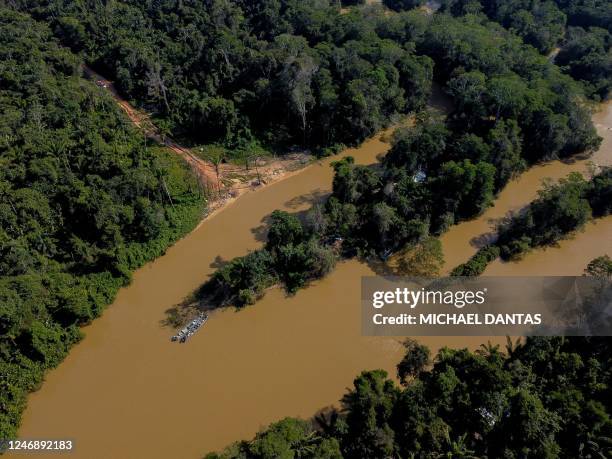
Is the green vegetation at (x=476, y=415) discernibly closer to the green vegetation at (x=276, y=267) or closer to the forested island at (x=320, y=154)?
the forested island at (x=320, y=154)

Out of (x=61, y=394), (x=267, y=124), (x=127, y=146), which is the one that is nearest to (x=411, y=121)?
(x=267, y=124)

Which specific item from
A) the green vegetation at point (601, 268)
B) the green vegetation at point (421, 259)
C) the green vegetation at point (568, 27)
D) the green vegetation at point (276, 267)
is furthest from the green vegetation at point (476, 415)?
the green vegetation at point (568, 27)

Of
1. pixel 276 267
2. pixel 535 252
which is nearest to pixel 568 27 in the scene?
pixel 535 252

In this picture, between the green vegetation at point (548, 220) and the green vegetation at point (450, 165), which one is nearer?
the green vegetation at point (450, 165)

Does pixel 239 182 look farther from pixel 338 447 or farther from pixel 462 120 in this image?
pixel 338 447

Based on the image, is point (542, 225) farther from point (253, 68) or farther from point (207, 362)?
point (253, 68)

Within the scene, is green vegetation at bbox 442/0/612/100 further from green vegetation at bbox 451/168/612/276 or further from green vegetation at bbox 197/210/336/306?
green vegetation at bbox 197/210/336/306
